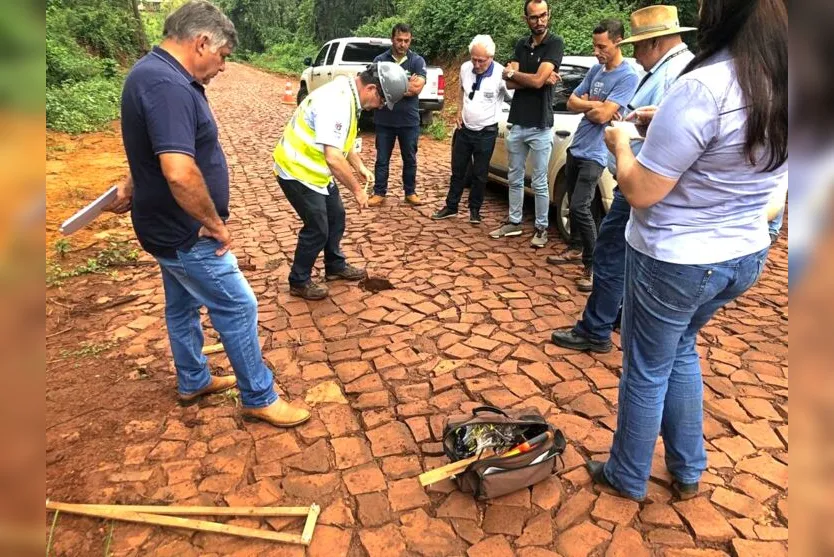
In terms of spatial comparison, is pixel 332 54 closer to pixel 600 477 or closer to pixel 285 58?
pixel 600 477

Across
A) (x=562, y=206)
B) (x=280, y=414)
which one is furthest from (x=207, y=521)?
(x=562, y=206)

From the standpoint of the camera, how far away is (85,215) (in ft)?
8.76

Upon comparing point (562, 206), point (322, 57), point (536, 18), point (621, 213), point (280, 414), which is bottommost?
point (280, 414)

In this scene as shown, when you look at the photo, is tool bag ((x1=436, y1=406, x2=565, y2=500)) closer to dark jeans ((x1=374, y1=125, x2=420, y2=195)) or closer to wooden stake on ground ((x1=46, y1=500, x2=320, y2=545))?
wooden stake on ground ((x1=46, y1=500, x2=320, y2=545))

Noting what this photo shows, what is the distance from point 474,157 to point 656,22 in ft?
10.2

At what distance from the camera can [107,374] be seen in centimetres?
369

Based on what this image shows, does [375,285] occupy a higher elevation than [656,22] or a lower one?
lower

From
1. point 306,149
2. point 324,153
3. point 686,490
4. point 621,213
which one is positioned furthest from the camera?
point 306,149

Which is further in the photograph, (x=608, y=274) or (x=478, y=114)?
(x=478, y=114)

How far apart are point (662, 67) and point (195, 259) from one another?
9.24 ft

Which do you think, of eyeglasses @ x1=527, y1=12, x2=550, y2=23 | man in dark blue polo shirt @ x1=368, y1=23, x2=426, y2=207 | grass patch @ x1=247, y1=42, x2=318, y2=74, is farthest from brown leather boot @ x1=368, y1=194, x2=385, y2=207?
grass patch @ x1=247, y1=42, x2=318, y2=74

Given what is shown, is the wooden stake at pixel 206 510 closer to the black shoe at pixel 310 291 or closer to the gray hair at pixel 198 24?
the gray hair at pixel 198 24

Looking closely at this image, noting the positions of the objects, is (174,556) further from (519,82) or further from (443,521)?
(519,82)

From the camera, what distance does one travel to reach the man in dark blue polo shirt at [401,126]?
678cm
